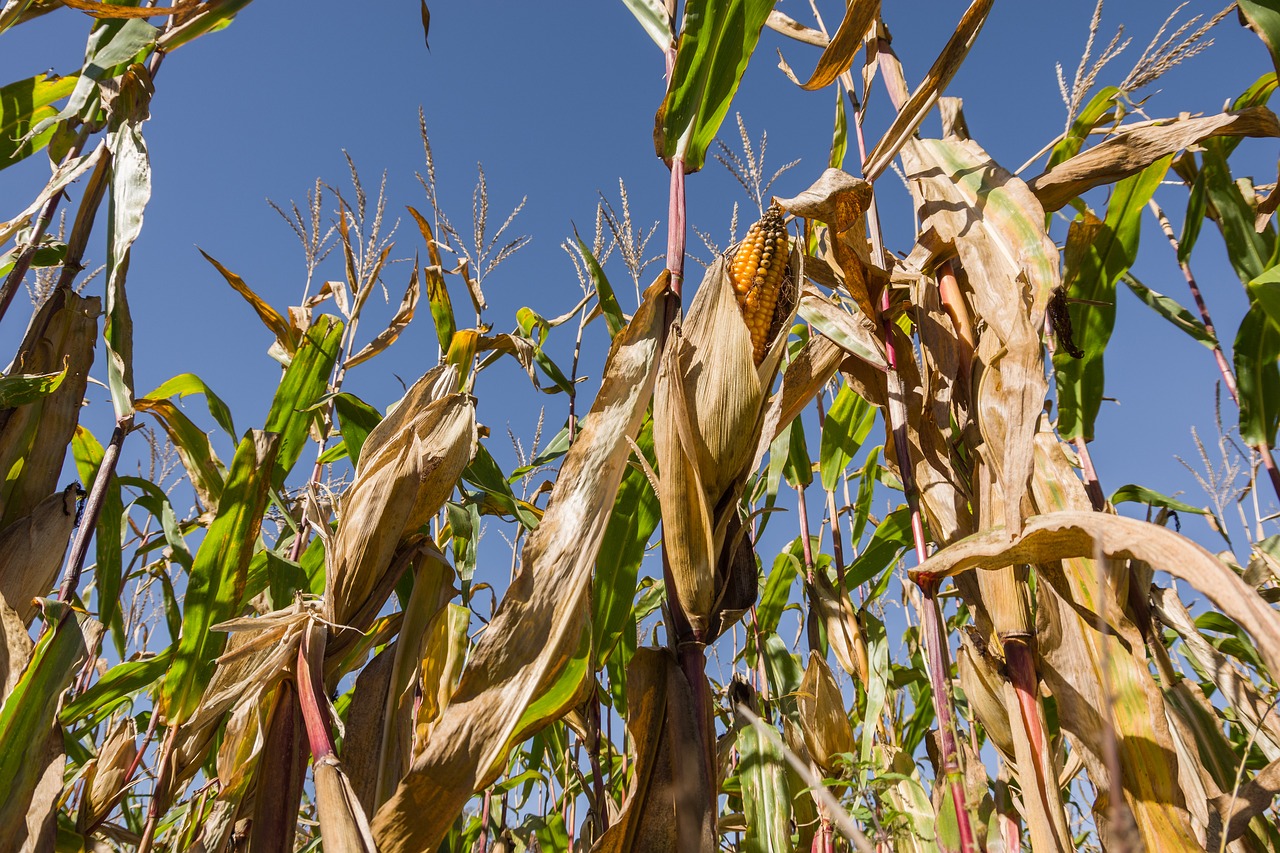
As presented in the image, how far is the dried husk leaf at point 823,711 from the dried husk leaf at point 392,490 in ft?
3.53

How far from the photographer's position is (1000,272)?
1.29 meters

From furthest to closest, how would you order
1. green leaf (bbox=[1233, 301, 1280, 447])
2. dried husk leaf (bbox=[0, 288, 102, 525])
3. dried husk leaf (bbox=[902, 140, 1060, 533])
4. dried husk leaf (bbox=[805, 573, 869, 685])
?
dried husk leaf (bbox=[805, 573, 869, 685]), green leaf (bbox=[1233, 301, 1280, 447]), dried husk leaf (bbox=[0, 288, 102, 525]), dried husk leaf (bbox=[902, 140, 1060, 533])

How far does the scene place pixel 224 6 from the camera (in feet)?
5.21

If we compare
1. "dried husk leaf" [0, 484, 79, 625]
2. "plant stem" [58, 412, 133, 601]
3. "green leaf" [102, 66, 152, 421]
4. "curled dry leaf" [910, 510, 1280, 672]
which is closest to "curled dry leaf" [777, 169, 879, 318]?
"curled dry leaf" [910, 510, 1280, 672]

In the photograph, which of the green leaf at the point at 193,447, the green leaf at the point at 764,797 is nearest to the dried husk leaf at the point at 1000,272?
the green leaf at the point at 764,797

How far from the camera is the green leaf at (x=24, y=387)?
1.46 metres

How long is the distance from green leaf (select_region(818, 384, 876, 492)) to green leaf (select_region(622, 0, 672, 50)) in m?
1.21

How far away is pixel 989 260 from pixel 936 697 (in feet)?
2.51

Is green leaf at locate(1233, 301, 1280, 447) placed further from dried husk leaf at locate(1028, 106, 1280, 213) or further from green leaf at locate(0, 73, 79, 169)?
green leaf at locate(0, 73, 79, 169)

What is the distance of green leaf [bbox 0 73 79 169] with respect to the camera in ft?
5.98

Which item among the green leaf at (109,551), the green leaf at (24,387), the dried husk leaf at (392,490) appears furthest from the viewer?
the green leaf at (109,551)

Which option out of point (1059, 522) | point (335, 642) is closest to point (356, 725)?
point (335, 642)

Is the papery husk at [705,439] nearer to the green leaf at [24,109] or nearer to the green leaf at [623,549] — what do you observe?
the green leaf at [623,549]

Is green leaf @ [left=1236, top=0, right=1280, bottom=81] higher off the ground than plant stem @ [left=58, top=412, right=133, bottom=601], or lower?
higher
